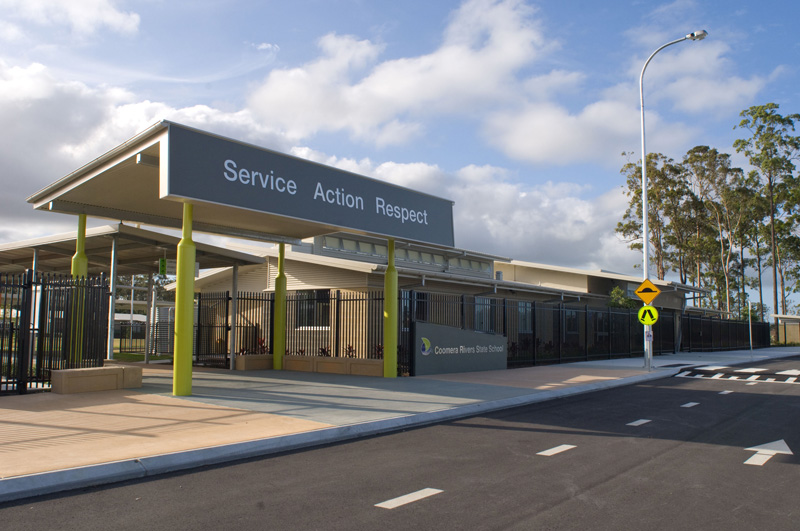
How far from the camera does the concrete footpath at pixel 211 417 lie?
6.65 m

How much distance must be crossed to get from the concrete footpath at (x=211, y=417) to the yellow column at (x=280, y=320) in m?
2.17

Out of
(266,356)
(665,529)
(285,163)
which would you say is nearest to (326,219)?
(285,163)

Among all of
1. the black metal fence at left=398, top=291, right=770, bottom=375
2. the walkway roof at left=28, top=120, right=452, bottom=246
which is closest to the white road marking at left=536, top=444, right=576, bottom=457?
the walkway roof at left=28, top=120, right=452, bottom=246

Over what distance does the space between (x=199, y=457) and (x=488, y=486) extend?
11.1 ft

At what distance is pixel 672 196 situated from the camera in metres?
48.2

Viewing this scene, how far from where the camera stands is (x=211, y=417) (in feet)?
31.3

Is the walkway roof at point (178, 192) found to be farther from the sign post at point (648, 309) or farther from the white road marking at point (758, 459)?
the white road marking at point (758, 459)

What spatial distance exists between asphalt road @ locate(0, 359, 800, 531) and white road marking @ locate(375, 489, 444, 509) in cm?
2

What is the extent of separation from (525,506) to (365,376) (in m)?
11.2

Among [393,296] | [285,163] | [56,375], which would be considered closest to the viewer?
[56,375]

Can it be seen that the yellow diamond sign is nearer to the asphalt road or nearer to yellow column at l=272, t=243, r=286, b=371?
the asphalt road

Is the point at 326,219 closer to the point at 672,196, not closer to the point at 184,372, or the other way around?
the point at 184,372

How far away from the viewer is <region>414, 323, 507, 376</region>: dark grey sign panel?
16833mm

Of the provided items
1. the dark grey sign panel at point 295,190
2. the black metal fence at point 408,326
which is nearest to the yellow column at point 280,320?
the black metal fence at point 408,326
